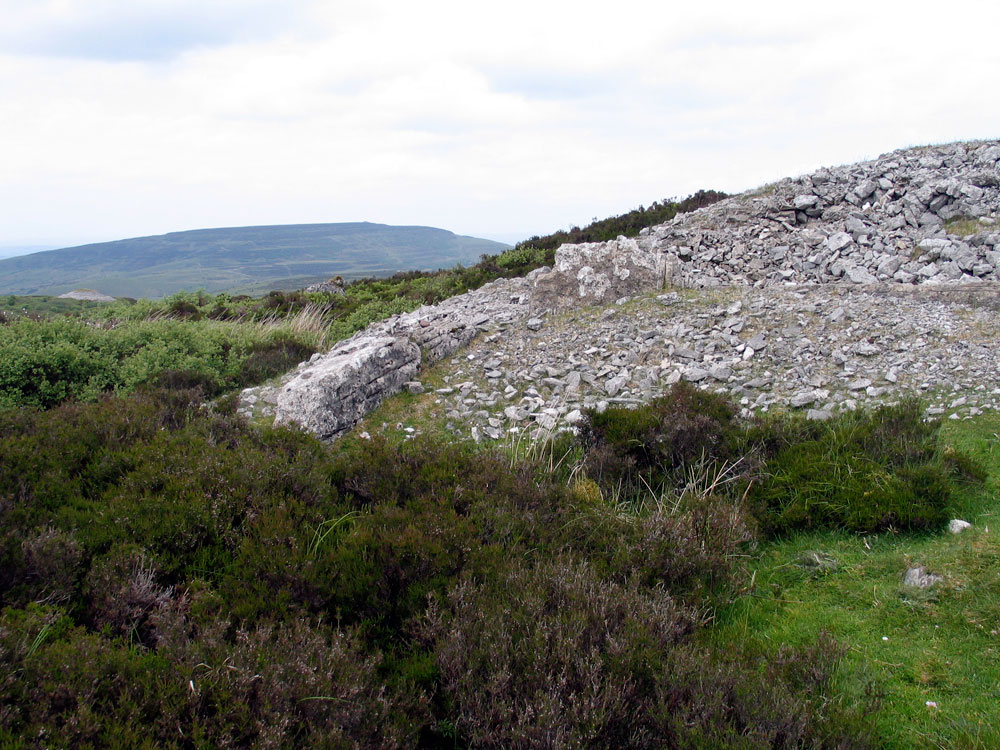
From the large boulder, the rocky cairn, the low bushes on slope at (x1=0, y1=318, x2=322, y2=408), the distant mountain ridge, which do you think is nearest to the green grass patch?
the rocky cairn

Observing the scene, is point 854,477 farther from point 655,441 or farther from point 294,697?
point 294,697

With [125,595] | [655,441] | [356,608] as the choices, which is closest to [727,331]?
[655,441]

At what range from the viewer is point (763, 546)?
4871mm

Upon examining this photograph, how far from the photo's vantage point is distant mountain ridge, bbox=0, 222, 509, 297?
430 feet

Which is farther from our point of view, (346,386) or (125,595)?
(346,386)

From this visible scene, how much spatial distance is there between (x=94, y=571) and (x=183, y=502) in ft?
2.22

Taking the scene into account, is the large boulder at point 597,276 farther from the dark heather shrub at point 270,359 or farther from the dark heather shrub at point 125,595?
the dark heather shrub at point 125,595

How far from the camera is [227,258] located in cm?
16250

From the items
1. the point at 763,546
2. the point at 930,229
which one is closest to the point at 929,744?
the point at 763,546

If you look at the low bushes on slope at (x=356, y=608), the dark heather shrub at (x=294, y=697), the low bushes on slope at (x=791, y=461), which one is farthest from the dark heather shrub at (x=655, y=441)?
the dark heather shrub at (x=294, y=697)

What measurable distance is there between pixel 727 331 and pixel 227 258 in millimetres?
175588

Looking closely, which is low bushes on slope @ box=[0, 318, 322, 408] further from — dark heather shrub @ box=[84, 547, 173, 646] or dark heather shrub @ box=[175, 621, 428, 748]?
dark heather shrub @ box=[175, 621, 428, 748]

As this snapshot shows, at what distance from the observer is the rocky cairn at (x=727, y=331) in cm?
728

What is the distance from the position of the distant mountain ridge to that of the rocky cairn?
108 meters
